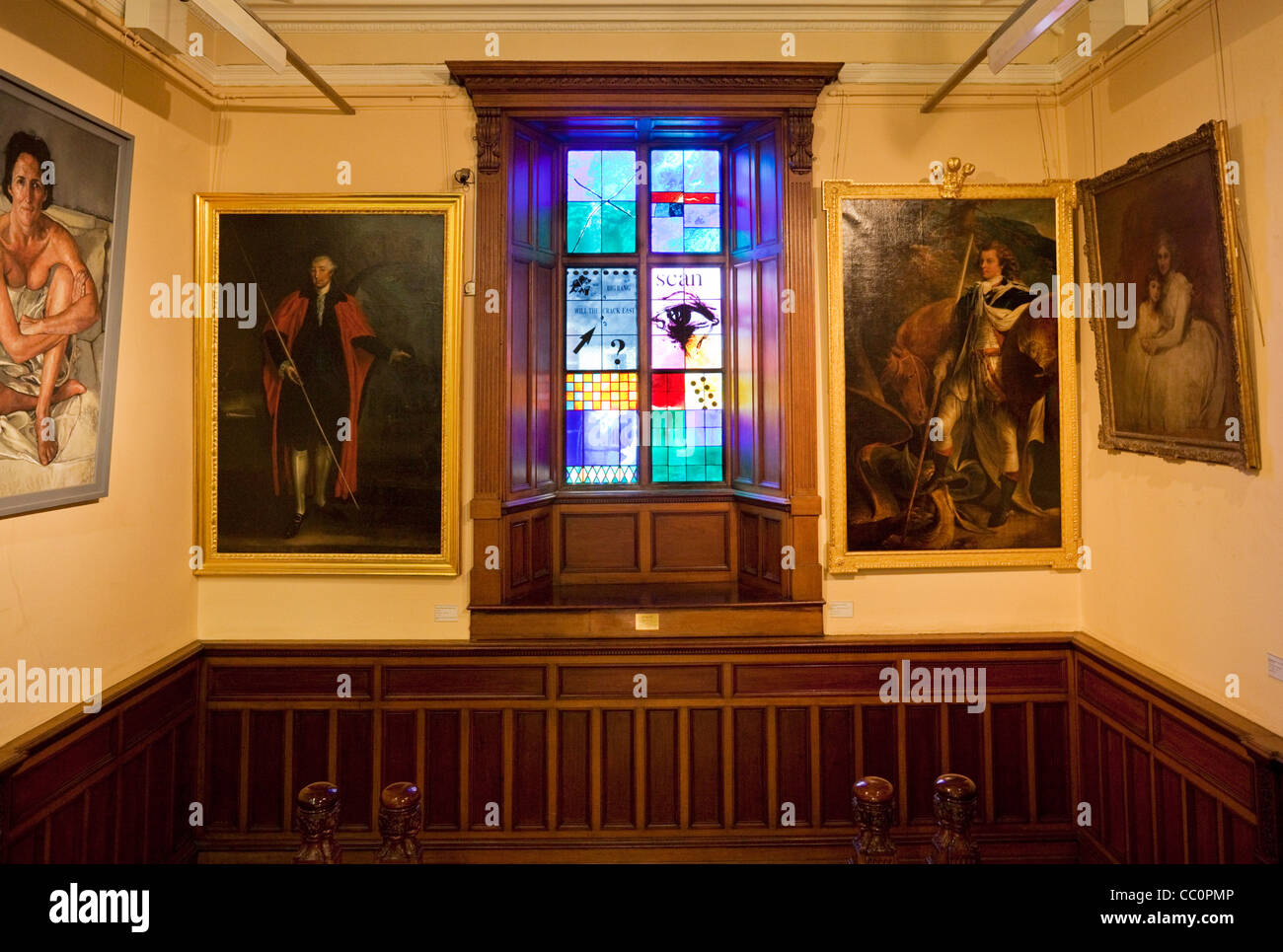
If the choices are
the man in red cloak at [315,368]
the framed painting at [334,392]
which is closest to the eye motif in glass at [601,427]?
the framed painting at [334,392]

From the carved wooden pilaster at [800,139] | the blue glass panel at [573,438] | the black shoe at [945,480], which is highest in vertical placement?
the carved wooden pilaster at [800,139]

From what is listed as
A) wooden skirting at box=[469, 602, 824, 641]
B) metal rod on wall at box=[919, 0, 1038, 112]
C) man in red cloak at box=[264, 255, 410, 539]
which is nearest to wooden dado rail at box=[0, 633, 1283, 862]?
wooden skirting at box=[469, 602, 824, 641]

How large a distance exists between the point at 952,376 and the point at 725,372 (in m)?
1.39

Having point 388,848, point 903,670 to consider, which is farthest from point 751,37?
point 388,848

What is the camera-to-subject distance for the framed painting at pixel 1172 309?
329 cm

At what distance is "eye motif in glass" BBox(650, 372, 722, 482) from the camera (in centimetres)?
532

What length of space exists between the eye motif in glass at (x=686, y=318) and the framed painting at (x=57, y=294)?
9.61 ft

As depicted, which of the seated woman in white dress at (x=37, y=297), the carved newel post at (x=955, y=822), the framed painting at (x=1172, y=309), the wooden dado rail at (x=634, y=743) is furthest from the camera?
the wooden dado rail at (x=634, y=743)

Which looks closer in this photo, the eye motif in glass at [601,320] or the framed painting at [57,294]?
the framed painting at [57,294]

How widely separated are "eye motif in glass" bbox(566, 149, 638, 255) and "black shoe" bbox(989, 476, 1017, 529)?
2687 mm

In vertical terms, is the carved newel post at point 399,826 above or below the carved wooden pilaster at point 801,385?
below

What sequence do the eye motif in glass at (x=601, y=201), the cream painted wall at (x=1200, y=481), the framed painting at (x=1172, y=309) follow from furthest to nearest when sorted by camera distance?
the eye motif in glass at (x=601, y=201)
the framed painting at (x=1172, y=309)
the cream painted wall at (x=1200, y=481)

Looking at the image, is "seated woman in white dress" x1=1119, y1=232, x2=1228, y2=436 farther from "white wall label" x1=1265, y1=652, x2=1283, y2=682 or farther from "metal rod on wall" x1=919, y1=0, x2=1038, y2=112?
"metal rod on wall" x1=919, y1=0, x2=1038, y2=112

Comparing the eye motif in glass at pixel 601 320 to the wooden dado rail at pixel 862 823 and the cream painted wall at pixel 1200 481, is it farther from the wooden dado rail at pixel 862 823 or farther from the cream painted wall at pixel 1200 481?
the wooden dado rail at pixel 862 823
